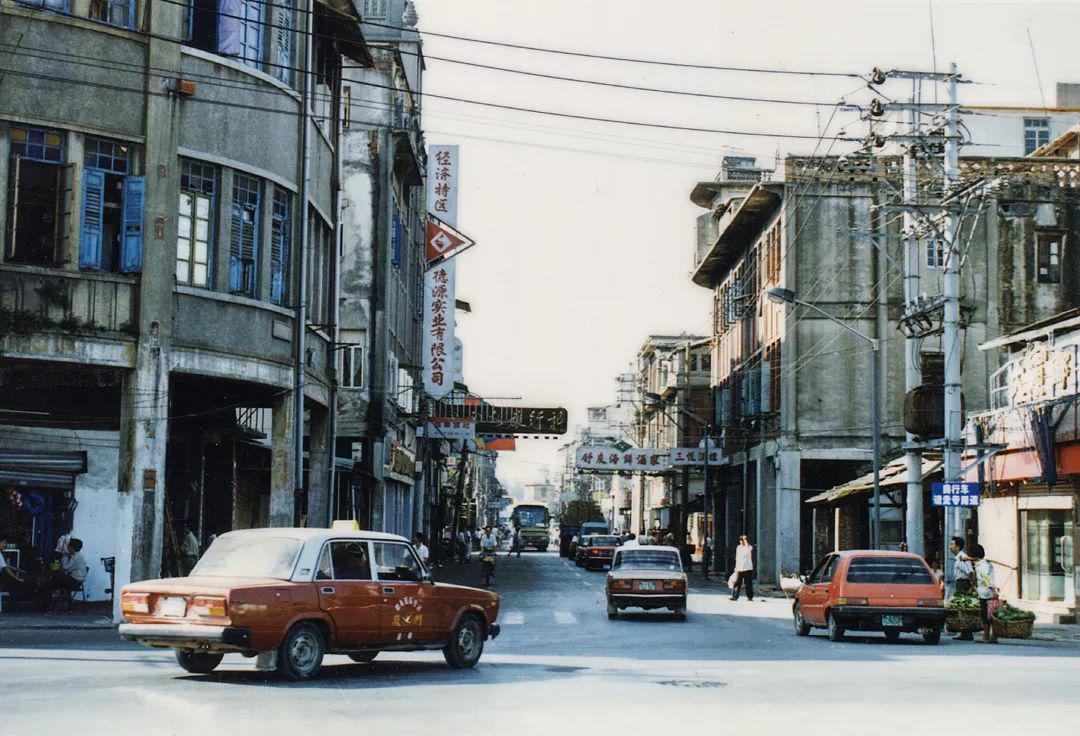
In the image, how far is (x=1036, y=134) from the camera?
56.6 meters

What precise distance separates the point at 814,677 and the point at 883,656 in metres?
4.03

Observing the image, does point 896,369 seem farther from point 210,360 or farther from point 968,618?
point 210,360

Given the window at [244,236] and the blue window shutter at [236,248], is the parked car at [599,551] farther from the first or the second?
the blue window shutter at [236,248]

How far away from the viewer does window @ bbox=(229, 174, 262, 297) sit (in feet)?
85.7

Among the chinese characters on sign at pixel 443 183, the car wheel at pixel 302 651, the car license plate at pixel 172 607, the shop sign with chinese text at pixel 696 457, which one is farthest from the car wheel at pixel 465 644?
the shop sign with chinese text at pixel 696 457

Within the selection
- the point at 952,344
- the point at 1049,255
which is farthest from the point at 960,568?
the point at 1049,255

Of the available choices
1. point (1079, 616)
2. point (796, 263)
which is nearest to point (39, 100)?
point (1079, 616)

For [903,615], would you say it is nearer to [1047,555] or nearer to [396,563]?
[1047,555]

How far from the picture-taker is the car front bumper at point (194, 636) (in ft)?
45.8

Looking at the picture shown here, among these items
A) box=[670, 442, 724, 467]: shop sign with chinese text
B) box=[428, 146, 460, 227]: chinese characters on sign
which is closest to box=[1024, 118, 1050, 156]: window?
box=[670, 442, 724, 467]: shop sign with chinese text

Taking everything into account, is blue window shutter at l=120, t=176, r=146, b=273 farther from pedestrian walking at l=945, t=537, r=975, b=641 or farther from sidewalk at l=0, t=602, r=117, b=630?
pedestrian walking at l=945, t=537, r=975, b=641

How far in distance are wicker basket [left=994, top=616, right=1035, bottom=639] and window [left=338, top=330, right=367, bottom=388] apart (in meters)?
23.0

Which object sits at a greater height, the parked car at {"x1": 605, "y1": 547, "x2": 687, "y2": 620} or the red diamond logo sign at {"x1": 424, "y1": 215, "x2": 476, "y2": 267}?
the red diamond logo sign at {"x1": 424, "y1": 215, "x2": 476, "y2": 267}

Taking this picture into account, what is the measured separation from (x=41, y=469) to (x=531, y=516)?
72.9m
